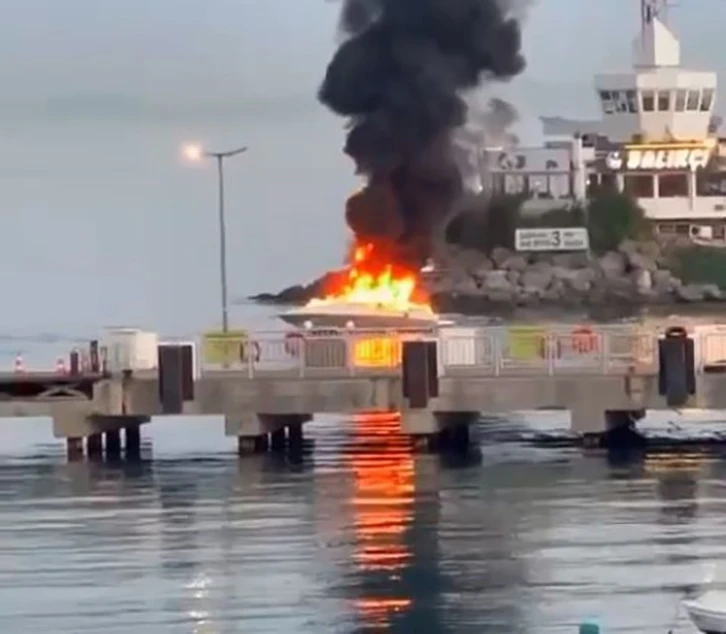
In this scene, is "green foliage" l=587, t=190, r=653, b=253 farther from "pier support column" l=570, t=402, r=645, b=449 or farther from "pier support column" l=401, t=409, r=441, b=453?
"pier support column" l=401, t=409, r=441, b=453

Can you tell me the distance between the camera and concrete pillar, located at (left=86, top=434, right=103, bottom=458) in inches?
1769

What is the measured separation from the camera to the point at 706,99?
153 meters

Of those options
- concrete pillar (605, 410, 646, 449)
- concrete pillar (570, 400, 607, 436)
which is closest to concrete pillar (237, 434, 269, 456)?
concrete pillar (570, 400, 607, 436)

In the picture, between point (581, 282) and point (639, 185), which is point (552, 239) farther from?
point (639, 185)

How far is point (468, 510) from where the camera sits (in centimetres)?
3606

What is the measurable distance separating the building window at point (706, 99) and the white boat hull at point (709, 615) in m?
131

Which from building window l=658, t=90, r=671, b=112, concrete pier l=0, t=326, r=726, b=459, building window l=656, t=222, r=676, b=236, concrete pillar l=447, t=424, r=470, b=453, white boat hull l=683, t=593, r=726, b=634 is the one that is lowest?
white boat hull l=683, t=593, r=726, b=634

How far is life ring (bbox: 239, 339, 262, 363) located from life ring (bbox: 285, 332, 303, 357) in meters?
0.49

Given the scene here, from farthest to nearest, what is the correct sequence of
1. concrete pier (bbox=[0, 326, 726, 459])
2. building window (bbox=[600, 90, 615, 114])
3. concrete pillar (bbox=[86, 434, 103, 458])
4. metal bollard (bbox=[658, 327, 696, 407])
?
building window (bbox=[600, 90, 615, 114]) → concrete pillar (bbox=[86, 434, 103, 458]) → concrete pier (bbox=[0, 326, 726, 459]) → metal bollard (bbox=[658, 327, 696, 407])

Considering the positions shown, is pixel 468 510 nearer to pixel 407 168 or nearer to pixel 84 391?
pixel 84 391

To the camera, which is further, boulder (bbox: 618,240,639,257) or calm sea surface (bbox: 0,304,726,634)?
boulder (bbox: 618,240,639,257)

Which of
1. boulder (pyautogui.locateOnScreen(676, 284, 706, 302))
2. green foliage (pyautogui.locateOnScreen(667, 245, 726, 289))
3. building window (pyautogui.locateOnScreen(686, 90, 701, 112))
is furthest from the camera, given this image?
green foliage (pyautogui.locateOnScreen(667, 245, 726, 289))

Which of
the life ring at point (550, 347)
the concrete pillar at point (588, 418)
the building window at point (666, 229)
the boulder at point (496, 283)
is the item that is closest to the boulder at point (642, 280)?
the building window at point (666, 229)

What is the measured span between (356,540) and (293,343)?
36.2 ft
